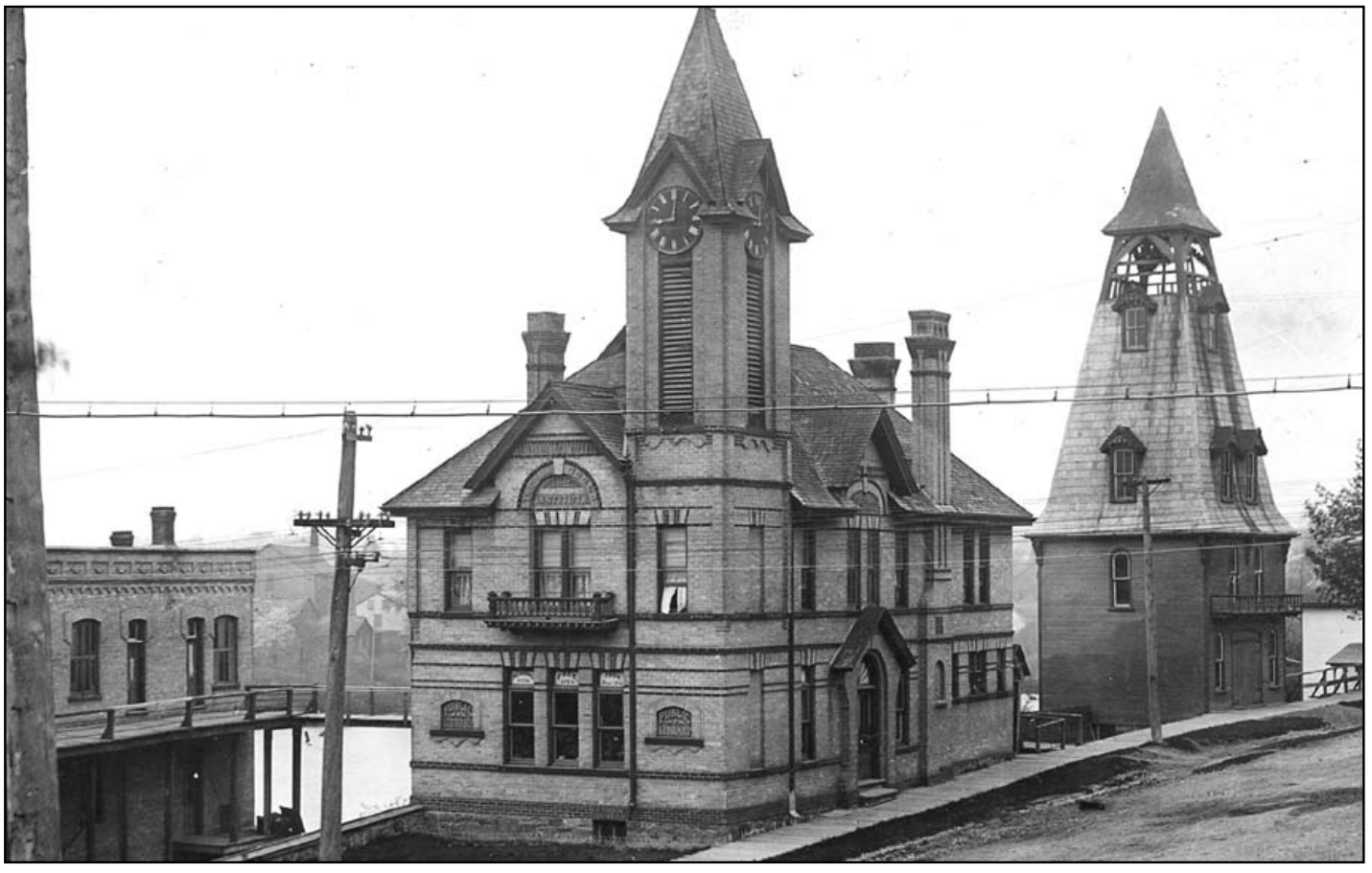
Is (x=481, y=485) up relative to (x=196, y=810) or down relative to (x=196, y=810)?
up

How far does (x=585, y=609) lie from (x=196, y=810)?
14627 mm

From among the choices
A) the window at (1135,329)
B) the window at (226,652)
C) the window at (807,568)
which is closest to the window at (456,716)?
the window at (807,568)

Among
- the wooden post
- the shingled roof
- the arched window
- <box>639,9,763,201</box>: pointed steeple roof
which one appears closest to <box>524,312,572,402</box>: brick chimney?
the shingled roof

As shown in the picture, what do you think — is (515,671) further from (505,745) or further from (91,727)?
(91,727)

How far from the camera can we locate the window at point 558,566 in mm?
42094

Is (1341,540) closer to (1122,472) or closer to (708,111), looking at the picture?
(1122,472)

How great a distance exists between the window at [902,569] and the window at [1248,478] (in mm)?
20469

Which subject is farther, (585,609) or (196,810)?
(196,810)

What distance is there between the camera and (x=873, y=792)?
1805 inches

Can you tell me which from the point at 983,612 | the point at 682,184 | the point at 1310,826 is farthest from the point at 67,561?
the point at 1310,826

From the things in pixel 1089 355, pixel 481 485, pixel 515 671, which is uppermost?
pixel 1089 355

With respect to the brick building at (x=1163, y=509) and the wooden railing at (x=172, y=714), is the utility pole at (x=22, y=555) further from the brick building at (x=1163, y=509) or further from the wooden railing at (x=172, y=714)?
the brick building at (x=1163, y=509)

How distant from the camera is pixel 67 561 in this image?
155 ft

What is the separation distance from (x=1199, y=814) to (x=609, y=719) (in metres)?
12.0
